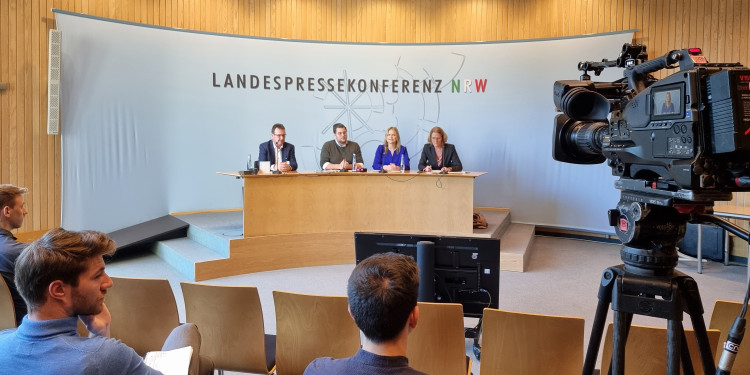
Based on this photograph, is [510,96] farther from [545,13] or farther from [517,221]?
[517,221]

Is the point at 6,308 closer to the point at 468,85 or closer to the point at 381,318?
the point at 381,318

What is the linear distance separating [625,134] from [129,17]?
684cm

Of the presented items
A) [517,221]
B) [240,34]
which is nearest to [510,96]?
[517,221]

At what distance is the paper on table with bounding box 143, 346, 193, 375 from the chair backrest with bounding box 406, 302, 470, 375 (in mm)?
1089

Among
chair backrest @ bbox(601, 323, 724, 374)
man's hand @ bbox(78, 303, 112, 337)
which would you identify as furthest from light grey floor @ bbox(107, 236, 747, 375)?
man's hand @ bbox(78, 303, 112, 337)

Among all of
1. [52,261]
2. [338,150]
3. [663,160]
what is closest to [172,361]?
[52,261]

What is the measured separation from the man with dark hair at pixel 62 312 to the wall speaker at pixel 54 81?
5.66 m

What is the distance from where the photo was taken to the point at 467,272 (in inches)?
140

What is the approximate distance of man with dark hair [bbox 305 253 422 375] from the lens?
1.46 m

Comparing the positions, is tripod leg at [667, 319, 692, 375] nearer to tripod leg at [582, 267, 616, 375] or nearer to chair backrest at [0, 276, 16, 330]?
tripod leg at [582, 267, 616, 375]

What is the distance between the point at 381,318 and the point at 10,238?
7.48 feet

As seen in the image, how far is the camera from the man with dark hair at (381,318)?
1.46 meters

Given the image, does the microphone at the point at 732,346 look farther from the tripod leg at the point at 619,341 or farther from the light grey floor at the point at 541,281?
the light grey floor at the point at 541,281

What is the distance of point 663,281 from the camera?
192cm
